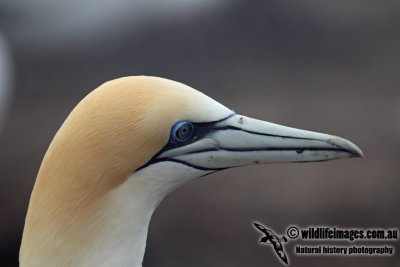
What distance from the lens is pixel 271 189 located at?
4254 mm

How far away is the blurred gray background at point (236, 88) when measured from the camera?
4047 mm

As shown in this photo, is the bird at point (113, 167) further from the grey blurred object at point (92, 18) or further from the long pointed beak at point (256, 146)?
the grey blurred object at point (92, 18)

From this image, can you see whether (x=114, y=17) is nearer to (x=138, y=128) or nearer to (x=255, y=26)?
(x=255, y=26)

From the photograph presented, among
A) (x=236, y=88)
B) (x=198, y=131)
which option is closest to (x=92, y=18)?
(x=236, y=88)

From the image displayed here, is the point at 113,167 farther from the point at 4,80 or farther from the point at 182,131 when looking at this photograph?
the point at 4,80

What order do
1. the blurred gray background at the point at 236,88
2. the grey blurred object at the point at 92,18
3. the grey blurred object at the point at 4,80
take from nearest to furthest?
the blurred gray background at the point at 236,88
the grey blurred object at the point at 4,80
the grey blurred object at the point at 92,18

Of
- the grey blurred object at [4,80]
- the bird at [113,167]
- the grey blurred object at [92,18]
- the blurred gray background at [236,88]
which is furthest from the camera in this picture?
the grey blurred object at [92,18]

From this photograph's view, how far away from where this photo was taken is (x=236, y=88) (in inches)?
204

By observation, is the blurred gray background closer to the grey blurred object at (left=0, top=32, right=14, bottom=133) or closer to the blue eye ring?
the grey blurred object at (left=0, top=32, right=14, bottom=133)

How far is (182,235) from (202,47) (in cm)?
204

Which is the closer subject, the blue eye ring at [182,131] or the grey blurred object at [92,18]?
the blue eye ring at [182,131]

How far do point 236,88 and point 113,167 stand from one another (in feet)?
12.8

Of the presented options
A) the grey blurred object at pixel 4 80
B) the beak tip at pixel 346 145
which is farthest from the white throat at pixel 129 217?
the grey blurred object at pixel 4 80

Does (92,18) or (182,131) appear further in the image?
(92,18)
